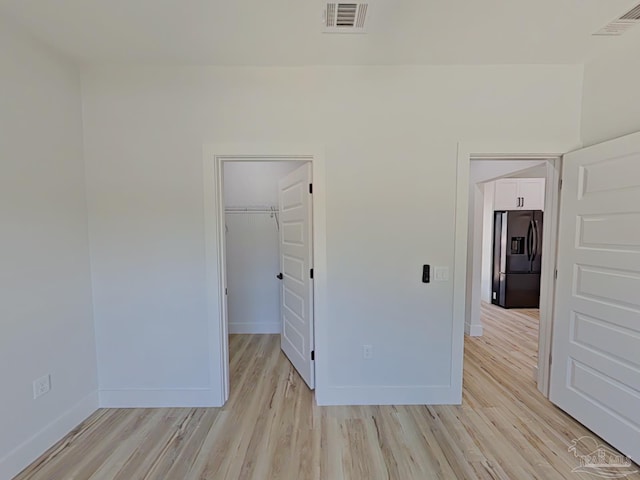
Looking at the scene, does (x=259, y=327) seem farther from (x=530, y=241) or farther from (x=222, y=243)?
(x=530, y=241)

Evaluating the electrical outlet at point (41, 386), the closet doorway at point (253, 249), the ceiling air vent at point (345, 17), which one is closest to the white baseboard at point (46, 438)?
the electrical outlet at point (41, 386)

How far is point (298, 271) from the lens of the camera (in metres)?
2.77

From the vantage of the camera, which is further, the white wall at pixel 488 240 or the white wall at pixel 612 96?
the white wall at pixel 488 240

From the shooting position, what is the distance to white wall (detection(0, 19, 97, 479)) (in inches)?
66.9

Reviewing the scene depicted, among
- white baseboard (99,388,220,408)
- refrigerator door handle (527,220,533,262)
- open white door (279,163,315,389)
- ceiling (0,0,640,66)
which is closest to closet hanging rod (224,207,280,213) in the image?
open white door (279,163,315,389)

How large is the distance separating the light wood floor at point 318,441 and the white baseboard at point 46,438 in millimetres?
51

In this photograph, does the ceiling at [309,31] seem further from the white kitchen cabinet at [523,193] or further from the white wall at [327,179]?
the white kitchen cabinet at [523,193]

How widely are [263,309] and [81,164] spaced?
2.63 metres

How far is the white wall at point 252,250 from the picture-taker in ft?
12.9

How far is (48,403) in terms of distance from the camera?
6.33 ft

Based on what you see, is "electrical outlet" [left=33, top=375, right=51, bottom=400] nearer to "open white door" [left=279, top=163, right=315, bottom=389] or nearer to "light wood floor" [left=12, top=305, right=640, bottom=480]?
"light wood floor" [left=12, top=305, right=640, bottom=480]

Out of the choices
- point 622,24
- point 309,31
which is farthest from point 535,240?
point 309,31

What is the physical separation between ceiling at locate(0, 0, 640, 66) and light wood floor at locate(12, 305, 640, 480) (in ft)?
9.03

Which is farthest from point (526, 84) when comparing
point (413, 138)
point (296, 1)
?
point (296, 1)
